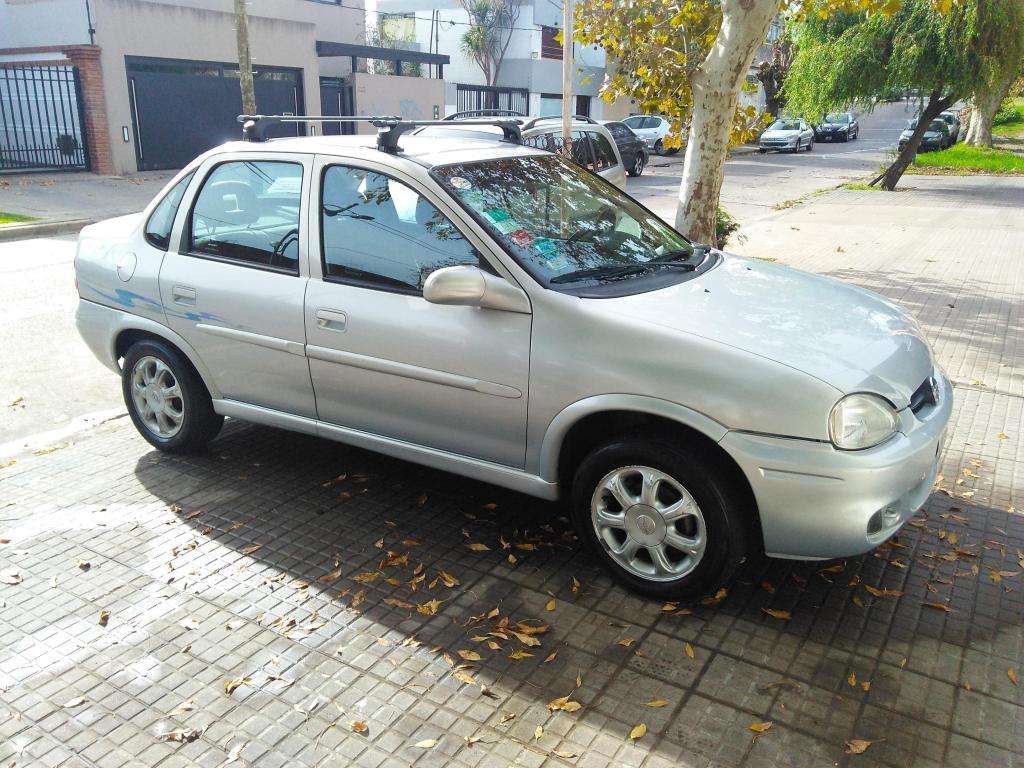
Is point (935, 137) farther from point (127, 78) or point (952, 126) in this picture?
point (127, 78)

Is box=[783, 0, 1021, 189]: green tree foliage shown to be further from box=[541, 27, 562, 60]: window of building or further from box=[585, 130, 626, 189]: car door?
box=[541, 27, 562, 60]: window of building

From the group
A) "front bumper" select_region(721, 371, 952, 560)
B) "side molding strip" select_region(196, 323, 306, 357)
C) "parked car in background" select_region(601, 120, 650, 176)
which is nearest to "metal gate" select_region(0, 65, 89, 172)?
"parked car in background" select_region(601, 120, 650, 176)

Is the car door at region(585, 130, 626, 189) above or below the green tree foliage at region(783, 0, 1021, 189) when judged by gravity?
below

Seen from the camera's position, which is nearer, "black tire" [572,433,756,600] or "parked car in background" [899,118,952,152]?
"black tire" [572,433,756,600]

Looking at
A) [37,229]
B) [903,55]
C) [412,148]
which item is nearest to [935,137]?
[903,55]

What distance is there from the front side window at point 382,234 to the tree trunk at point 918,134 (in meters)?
21.5

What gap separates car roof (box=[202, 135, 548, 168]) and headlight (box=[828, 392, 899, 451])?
2.16 m

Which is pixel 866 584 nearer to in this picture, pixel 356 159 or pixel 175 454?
pixel 356 159

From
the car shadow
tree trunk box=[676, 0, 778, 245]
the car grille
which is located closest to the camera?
the car shadow

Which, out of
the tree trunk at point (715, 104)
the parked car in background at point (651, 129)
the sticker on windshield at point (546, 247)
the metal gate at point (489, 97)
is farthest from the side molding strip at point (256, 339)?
the metal gate at point (489, 97)

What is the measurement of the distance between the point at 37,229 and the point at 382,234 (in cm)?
1284

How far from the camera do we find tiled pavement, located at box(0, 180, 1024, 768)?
120 inches

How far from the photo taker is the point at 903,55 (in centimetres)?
2139

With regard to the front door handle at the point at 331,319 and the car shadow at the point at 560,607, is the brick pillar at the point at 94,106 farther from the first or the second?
the front door handle at the point at 331,319
